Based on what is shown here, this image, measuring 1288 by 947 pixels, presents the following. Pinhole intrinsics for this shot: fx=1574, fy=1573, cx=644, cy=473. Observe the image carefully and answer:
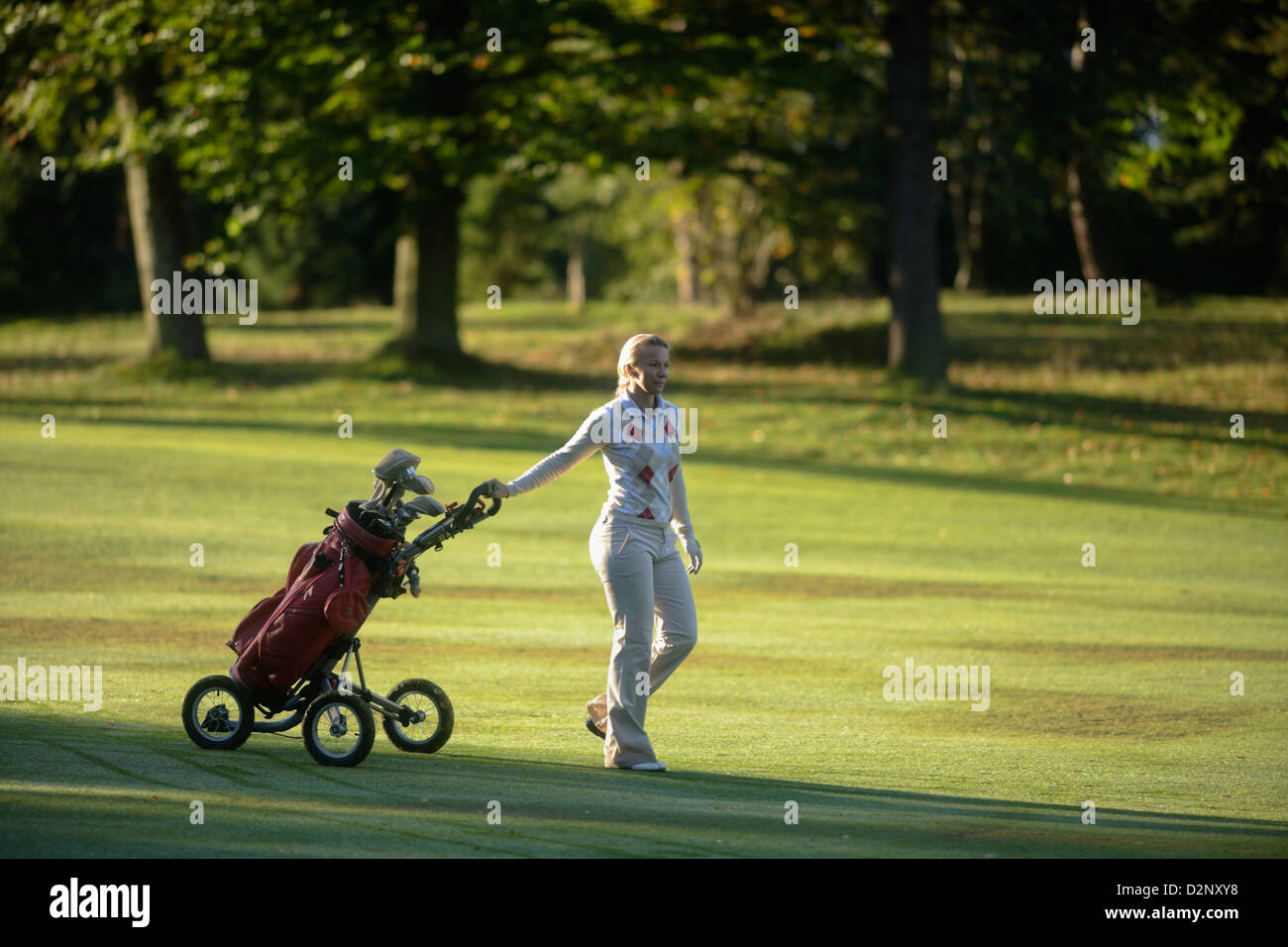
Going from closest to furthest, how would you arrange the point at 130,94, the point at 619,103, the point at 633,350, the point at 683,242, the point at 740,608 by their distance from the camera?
the point at 633,350
the point at 740,608
the point at 130,94
the point at 619,103
the point at 683,242

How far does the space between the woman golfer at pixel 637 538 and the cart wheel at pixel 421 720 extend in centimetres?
97

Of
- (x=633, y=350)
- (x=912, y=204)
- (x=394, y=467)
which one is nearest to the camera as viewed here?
(x=633, y=350)

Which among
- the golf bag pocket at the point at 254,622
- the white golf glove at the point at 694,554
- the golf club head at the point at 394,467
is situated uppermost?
the golf club head at the point at 394,467

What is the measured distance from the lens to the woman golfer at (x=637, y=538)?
8195mm

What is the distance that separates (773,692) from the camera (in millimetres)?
11359

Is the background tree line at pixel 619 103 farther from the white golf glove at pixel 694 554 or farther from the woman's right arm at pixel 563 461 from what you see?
the white golf glove at pixel 694 554

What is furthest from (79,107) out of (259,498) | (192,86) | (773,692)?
(773,692)

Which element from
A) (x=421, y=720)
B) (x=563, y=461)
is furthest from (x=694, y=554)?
(x=421, y=720)

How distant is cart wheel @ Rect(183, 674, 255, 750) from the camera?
850cm

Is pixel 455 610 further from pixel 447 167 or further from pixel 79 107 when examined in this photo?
pixel 79 107

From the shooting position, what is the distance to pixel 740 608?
51.0 ft

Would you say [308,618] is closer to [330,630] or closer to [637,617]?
[330,630]

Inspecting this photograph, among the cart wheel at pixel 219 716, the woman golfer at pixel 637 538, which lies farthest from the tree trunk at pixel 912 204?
the cart wheel at pixel 219 716

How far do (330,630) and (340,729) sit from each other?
1.71ft
